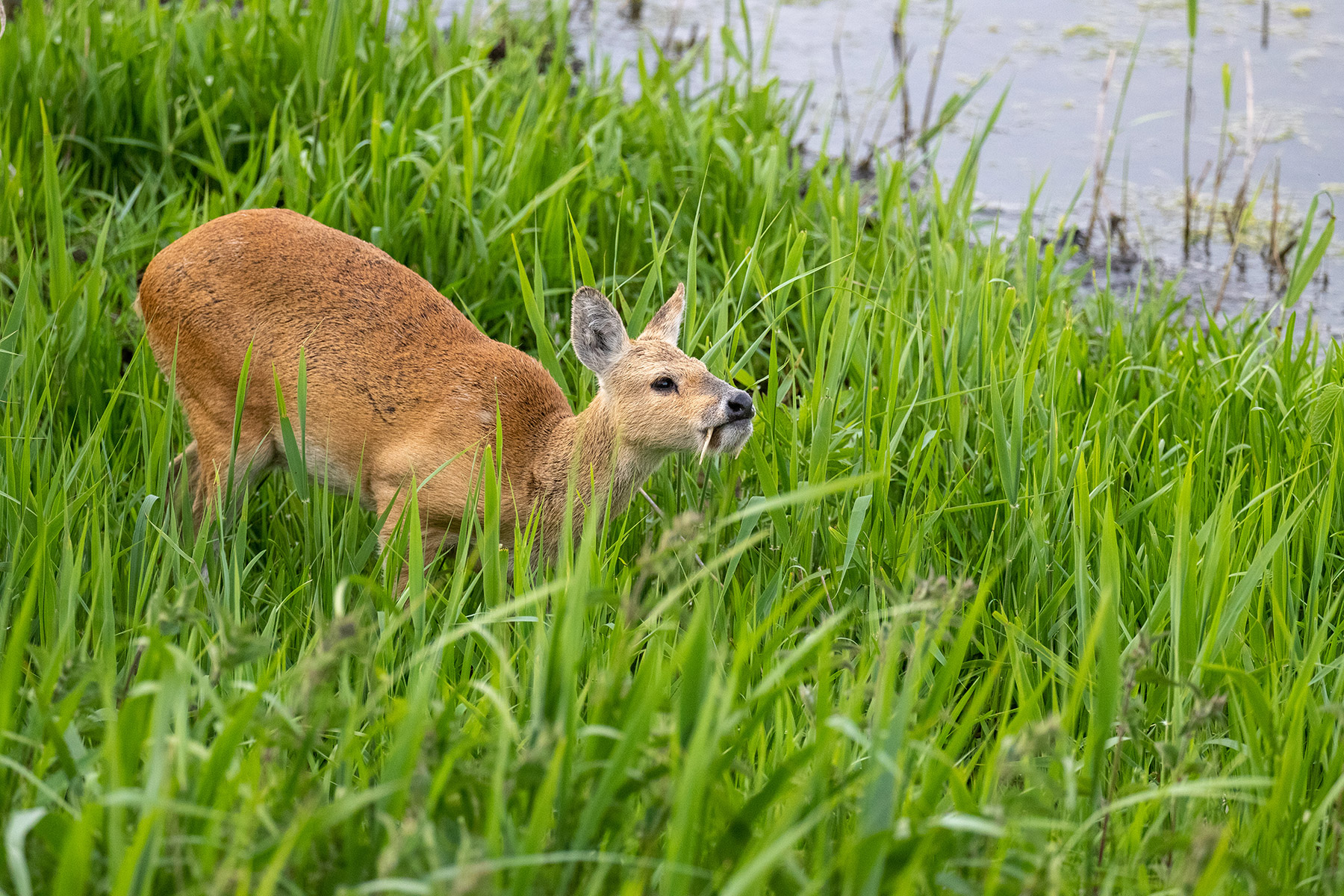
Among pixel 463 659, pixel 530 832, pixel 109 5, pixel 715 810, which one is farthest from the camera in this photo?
pixel 109 5


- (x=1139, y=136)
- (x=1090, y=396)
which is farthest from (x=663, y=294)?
(x=1139, y=136)

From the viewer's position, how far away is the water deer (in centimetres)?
346

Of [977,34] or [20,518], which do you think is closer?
[20,518]

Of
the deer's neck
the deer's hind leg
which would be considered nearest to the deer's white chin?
the deer's neck

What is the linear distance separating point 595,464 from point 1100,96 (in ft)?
17.4

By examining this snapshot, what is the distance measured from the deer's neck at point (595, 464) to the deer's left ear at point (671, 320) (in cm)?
24

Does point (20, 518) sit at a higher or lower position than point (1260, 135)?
lower

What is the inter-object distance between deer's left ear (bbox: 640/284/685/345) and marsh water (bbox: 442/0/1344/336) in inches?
86.9

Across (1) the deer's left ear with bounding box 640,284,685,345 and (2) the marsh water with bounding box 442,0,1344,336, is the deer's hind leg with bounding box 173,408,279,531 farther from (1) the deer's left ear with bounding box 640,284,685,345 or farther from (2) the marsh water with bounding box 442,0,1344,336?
(2) the marsh water with bounding box 442,0,1344,336

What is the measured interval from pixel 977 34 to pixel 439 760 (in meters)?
7.72

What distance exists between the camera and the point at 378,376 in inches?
139

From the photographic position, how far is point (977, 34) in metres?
8.38

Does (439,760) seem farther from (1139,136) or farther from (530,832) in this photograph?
(1139,136)

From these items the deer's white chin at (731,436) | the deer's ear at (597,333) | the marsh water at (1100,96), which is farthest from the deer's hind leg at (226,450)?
the marsh water at (1100,96)
